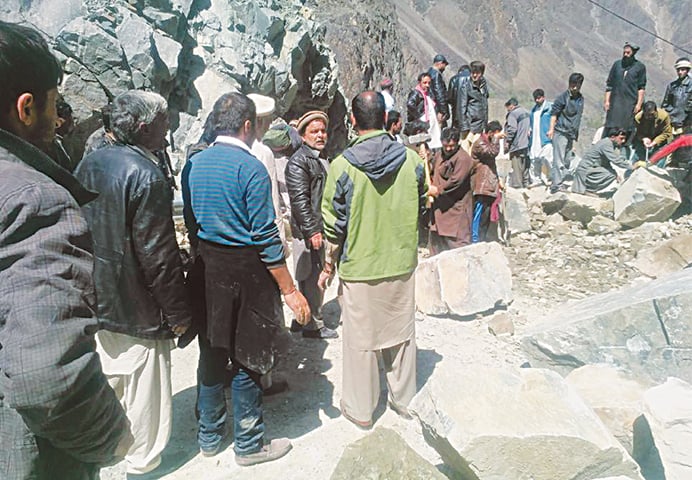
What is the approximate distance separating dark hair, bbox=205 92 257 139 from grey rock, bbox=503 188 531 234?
5400 millimetres

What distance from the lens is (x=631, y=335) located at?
304 cm

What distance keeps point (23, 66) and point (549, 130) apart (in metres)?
8.33

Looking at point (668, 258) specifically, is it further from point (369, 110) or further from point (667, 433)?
point (369, 110)

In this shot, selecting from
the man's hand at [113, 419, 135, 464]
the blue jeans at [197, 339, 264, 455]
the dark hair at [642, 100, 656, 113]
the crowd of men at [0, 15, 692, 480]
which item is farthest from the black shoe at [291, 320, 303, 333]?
the dark hair at [642, 100, 656, 113]

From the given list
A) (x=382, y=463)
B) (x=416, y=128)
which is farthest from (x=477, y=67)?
(x=382, y=463)

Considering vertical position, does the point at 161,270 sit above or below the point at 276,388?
above

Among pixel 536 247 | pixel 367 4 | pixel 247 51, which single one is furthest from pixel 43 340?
pixel 367 4

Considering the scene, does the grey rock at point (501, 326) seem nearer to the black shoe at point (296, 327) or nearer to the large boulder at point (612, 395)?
the large boulder at point (612, 395)

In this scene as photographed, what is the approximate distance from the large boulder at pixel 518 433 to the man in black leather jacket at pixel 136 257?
1.28 metres

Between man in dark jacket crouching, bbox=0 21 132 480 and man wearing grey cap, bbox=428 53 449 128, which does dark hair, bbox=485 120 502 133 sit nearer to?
man wearing grey cap, bbox=428 53 449 128

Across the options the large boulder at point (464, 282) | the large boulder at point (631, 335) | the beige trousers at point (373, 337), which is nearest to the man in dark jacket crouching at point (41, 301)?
the beige trousers at point (373, 337)

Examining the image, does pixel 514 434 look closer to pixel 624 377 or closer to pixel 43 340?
pixel 624 377

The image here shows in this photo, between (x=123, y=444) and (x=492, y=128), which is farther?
(x=492, y=128)

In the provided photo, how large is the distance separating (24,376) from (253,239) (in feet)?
4.80
